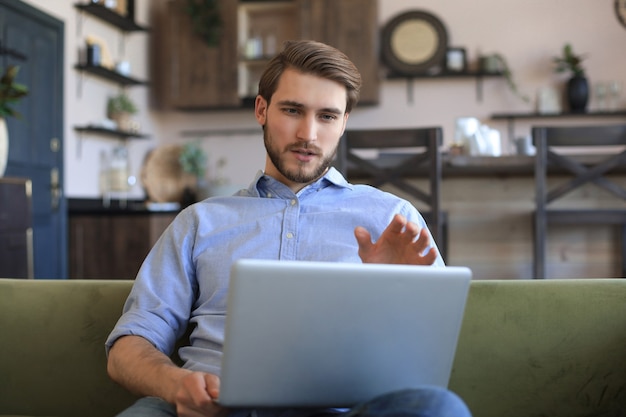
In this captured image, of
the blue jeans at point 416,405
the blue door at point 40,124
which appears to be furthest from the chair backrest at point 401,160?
the blue jeans at point 416,405

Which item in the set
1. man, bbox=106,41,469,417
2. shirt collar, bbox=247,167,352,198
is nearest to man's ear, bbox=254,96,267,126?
man, bbox=106,41,469,417

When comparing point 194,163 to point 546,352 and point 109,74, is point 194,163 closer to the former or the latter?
point 109,74

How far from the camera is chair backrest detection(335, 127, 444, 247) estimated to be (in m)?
3.11

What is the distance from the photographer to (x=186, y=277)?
1312mm

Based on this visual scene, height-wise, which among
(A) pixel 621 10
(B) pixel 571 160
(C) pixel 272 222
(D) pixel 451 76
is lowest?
(C) pixel 272 222

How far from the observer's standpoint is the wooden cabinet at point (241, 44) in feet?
17.0

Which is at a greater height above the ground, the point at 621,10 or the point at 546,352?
the point at 621,10

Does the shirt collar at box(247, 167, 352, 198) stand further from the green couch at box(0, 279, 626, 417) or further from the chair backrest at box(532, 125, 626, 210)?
the chair backrest at box(532, 125, 626, 210)

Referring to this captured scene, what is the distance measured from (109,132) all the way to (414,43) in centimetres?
231

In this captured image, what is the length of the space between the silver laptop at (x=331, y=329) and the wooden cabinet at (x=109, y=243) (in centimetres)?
350

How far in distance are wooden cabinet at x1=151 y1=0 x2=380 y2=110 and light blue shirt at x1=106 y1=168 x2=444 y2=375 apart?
385 cm

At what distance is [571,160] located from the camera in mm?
3191

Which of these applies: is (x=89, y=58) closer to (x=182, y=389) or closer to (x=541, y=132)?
(x=541, y=132)

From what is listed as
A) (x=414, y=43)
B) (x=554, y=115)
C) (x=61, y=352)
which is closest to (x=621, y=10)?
(x=554, y=115)
